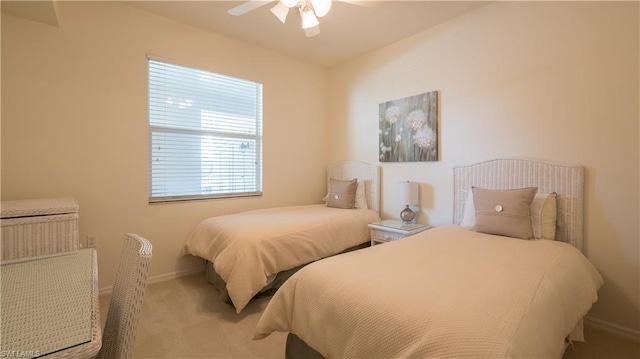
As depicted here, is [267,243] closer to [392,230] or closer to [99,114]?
[392,230]

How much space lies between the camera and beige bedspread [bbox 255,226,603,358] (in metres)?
0.96

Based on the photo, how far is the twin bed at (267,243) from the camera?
85.9 inches

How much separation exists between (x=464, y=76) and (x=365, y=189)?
5.50 ft

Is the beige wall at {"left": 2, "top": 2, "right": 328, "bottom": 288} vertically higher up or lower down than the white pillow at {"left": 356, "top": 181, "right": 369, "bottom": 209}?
higher up

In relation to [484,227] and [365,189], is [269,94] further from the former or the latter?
[484,227]

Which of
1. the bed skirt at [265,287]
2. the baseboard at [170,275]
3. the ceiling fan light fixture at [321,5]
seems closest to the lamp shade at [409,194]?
the bed skirt at [265,287]

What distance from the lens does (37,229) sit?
1.76m

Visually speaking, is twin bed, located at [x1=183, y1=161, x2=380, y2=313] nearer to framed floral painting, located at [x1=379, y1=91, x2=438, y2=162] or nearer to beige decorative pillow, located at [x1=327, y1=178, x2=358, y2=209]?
beige decorative pillow, located at [x1=327, y1=178, x2=358, y2=209]

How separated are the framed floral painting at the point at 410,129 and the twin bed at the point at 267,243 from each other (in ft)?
2.61

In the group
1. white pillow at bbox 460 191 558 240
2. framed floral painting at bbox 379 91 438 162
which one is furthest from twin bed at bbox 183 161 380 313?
white pillow at bbox 460 191 558 240

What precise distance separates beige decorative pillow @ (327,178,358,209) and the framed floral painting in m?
0.51

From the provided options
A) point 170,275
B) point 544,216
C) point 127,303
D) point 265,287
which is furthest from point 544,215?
point 170,275

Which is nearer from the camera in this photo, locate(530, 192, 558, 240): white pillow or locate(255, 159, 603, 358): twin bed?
locate(255, 159, 603, 358): twin bed

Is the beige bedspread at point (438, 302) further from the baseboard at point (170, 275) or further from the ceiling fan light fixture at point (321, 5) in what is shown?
the baseboard at point (170, 275)
